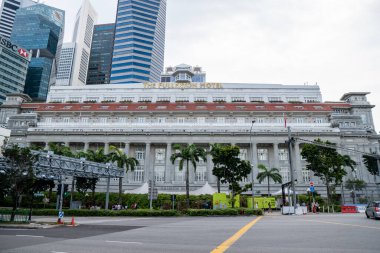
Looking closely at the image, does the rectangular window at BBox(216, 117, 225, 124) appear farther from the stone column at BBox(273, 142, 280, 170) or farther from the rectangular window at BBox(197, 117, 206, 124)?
the stone column at BBox(273, 142, 280, 170)

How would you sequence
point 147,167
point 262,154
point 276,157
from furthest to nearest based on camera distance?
point 262,154 → point 147,167 → point 276,157

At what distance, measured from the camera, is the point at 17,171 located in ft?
78.1

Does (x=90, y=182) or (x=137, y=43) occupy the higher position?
(x=137, y=43)

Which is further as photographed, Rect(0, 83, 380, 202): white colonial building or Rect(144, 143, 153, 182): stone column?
Rect(0, 83, 380, 202): white colonial building

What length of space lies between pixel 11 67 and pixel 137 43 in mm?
62278

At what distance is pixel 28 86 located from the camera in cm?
15938

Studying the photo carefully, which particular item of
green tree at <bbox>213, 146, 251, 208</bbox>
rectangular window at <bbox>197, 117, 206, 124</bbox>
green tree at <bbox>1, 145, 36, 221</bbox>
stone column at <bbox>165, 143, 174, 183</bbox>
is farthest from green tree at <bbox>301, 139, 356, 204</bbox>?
green tree at <bbox>1, 145, 36, 221</bbox>

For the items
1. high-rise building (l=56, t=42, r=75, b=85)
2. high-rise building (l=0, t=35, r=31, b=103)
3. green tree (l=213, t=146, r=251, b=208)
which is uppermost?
high-rise building (l=56, t=42, r=75, b=85)

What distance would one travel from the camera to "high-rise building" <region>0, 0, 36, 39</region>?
7288 inches

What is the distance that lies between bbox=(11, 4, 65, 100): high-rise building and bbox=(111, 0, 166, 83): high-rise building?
5097cm

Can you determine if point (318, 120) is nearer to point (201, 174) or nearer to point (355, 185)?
point (355, 185)

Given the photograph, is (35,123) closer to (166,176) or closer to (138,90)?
(138,90)

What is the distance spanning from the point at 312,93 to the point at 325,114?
1678 centimetres

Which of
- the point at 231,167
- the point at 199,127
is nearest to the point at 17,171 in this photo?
the point at 231,167
